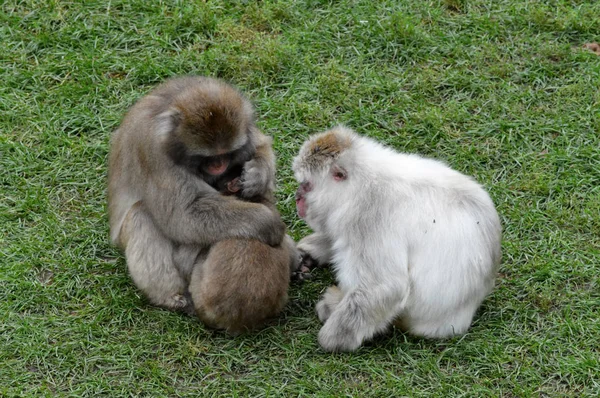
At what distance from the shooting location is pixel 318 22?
9.50 metres

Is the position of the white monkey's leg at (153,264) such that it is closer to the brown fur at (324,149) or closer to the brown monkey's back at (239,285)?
the brown monkey's back at (239,285)

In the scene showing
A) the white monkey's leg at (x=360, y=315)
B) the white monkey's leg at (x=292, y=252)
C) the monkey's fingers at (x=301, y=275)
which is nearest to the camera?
the white monkey's leg at (x=360, y=315)

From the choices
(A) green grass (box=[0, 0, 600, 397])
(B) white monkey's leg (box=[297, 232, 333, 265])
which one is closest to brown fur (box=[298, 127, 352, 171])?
(B) white monkey's leg (box=[297, 232, 333, 265])

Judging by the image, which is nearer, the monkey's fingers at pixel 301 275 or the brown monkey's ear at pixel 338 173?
the brown monkey's ear at pixel 338 173

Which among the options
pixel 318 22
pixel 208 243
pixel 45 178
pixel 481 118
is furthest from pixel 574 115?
pixel 45 178

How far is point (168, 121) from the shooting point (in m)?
6.55

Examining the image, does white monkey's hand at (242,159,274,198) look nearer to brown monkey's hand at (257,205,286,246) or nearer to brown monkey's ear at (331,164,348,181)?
brown monkey's hand at (257,205,286,246)

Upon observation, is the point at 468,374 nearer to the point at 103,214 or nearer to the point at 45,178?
the point at 103,214

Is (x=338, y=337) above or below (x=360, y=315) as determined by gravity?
below

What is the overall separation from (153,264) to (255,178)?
36.3 inches

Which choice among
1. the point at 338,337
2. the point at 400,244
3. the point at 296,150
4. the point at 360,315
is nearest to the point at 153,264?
the point at 338,337

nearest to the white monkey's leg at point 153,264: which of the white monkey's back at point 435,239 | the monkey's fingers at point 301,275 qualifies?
the monkey's fingers at point 301,275

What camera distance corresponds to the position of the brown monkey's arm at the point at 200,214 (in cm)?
662

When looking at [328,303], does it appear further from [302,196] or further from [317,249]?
[302,196]
